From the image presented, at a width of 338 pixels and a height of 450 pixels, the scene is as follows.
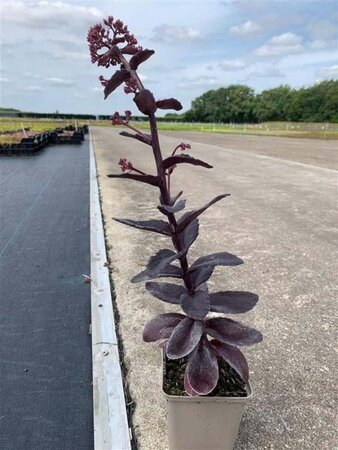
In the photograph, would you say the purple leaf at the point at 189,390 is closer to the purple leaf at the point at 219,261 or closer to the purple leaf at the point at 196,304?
the purple leaf at the point at 196,304

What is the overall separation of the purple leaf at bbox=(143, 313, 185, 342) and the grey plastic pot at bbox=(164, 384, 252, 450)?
0.20 meters

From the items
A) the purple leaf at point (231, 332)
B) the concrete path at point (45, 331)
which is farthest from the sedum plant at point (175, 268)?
the concrete path at point (45, 331)

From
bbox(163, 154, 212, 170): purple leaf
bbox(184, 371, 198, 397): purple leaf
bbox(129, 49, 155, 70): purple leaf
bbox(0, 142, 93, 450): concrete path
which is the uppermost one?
bbox(129, 49, 155, 70): purple leaf

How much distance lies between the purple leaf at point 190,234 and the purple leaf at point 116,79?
514 millimetres

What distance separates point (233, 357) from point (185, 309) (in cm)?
25

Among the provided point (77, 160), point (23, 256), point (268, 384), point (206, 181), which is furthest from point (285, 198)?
point (77, 160)

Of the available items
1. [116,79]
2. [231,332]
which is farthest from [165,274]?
[116,79]

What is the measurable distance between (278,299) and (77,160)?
9.32 m

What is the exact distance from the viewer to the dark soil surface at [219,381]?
4.17 ft

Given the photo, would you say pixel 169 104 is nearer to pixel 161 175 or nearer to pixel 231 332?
pixel 161 175

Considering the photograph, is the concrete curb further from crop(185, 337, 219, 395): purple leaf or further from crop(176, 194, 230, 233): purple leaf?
crop(176, 194, 230, 233): purple leaf

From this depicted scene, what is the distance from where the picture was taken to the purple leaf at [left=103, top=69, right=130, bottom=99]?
1.08 m

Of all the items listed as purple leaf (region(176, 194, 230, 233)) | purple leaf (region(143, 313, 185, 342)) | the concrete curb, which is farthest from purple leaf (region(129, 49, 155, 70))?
the concrete curb

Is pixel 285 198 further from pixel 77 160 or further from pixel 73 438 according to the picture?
pixel 77 160
